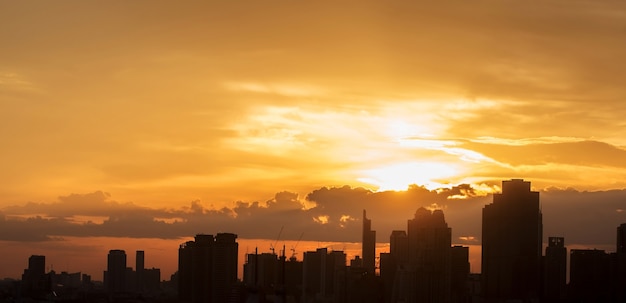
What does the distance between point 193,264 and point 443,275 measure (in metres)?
48.7

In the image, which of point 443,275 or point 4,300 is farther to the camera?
point 443,275

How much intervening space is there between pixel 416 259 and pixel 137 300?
5326 centimetres

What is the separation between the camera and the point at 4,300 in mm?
166125

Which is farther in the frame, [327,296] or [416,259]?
[416,259]

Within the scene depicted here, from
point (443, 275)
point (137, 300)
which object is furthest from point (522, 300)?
point (137, 300)

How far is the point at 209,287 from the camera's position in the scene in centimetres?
18525

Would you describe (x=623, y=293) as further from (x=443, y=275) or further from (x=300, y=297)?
(x=300, y=297)

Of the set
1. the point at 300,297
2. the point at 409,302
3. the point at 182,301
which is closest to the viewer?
the point at 300,297

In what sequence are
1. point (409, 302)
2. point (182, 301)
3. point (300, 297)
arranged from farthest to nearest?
1. point (182, 301)
2. point (409, 302)
3. point (300, 297)

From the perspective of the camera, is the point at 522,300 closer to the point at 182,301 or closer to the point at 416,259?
the point at 416,259

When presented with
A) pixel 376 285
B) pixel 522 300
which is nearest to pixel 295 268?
pixel 376 285

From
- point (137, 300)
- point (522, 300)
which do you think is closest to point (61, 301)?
point (137, 300)

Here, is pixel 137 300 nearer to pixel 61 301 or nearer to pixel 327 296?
pixel 61 301

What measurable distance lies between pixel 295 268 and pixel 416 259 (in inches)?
939
